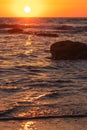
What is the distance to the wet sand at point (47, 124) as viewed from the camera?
20.2 ft

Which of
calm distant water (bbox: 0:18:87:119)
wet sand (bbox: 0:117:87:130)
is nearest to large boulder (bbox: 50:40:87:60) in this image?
calm distant water (bbox: 0:18:87:119)

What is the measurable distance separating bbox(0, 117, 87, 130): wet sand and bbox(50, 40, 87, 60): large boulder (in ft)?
31.4

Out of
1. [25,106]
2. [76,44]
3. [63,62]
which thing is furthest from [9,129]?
[76,44]

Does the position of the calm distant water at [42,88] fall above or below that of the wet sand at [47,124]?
above

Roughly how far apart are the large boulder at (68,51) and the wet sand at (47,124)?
377 inches

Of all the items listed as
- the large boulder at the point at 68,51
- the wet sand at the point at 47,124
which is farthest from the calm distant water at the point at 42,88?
the large boulder at the point at 68,51

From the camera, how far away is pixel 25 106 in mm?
7629

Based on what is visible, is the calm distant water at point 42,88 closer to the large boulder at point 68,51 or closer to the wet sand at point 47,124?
the wet sand at point 47,124

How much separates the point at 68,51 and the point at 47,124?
10528mm

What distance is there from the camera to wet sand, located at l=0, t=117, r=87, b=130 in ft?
20.2

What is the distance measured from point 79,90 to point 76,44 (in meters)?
7.97

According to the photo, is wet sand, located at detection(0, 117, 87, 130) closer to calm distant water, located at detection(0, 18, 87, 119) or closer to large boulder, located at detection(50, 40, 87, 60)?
calm distant water, located at detection(0, 18, 87, 119)

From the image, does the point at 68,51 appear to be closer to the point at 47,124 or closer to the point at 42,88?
the point at 42,88

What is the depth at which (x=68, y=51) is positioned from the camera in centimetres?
1670
